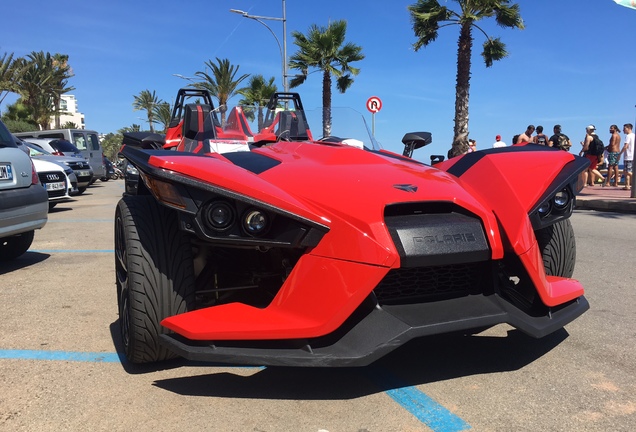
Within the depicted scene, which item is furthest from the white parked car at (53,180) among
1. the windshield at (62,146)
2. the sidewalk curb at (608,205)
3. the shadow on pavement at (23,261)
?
the sidewalk curb at (608,205)

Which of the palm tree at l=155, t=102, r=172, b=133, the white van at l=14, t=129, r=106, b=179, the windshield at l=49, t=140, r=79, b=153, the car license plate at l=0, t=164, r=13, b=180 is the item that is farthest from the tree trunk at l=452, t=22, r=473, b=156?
the palm tree at l=155, t=102, r=172, b=133

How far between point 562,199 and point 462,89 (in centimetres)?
1675

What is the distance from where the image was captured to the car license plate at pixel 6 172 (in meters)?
4.79

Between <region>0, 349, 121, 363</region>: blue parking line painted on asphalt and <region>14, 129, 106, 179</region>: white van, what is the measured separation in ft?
66.0

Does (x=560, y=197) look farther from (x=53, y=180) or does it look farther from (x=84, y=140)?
(x=84, y=140)

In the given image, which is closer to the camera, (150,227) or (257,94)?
(150,227)

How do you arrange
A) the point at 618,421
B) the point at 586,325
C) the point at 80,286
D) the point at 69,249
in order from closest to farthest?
1. the point at 618,421
2. the point at 586,325
3. the point at 80,286
4. the point at 69,249

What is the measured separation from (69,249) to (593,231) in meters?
6.99

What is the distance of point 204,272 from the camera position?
9.03ft

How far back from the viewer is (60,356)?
9.27ft

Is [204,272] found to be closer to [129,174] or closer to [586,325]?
[586,325]

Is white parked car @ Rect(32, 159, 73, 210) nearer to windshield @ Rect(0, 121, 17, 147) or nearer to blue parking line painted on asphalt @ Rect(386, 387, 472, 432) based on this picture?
windshield @ Rect(0, 121, 17, 147)

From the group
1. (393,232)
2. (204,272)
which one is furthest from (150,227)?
(393,232)

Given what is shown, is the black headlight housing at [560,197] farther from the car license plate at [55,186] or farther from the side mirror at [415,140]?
the car license plate at [55,186]
